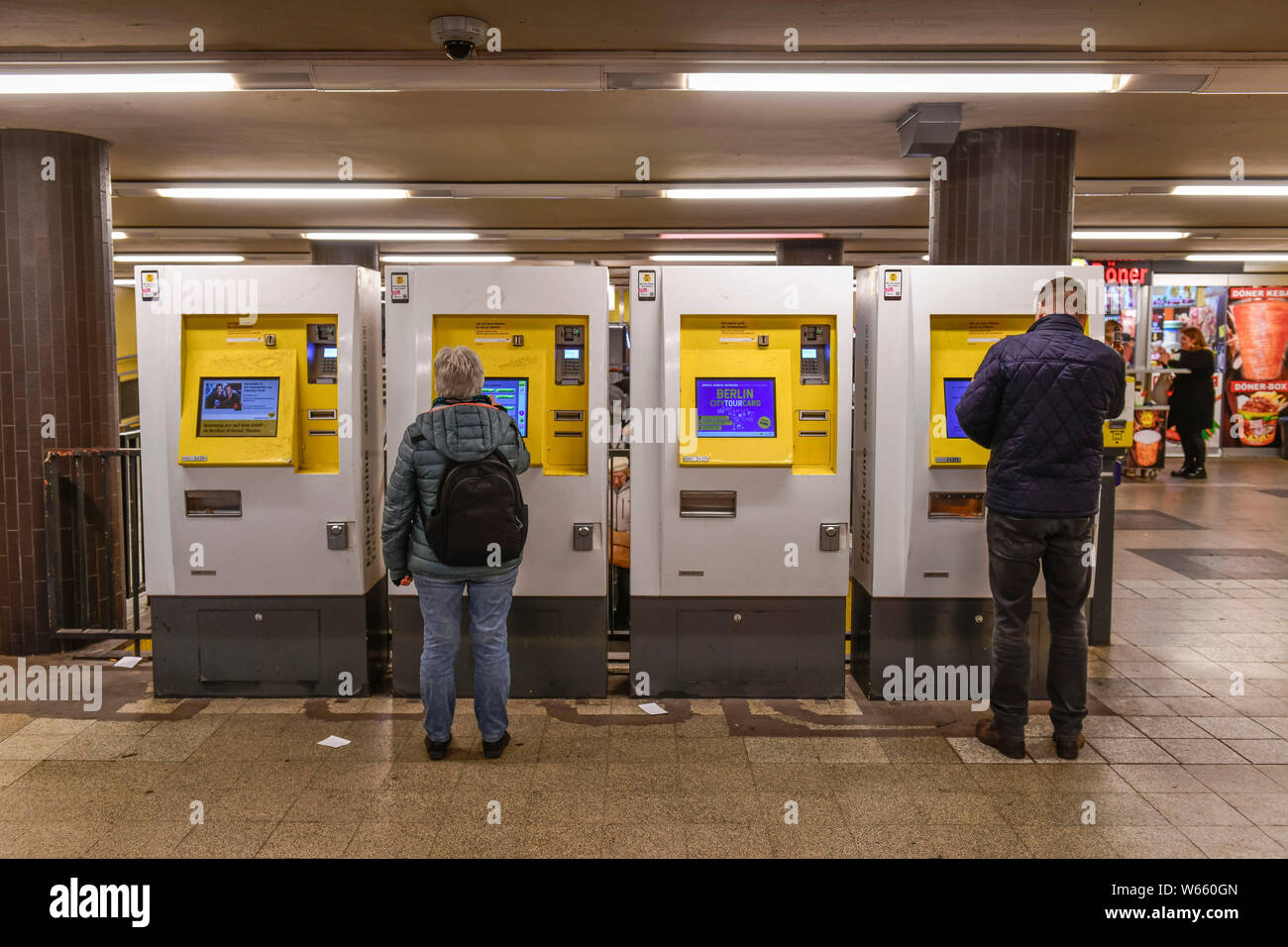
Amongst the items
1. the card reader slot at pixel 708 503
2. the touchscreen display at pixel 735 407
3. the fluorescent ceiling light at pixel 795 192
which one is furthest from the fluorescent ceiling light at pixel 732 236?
the card reader slot at pixel 708 503

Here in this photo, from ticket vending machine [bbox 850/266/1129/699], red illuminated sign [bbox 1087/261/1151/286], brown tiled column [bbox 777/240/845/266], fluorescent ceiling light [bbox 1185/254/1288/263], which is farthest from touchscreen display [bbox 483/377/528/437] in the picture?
red illuminated sign [bbox 1087/261/1151/286]

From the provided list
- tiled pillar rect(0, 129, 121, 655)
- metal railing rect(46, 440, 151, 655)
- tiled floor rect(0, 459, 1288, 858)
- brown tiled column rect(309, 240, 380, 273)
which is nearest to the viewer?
tiled floor rect(0, 459, 1288, 858)

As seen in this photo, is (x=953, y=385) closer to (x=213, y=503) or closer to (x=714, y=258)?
(x=213, y=503)

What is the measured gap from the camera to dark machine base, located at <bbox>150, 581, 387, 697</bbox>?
4918mm

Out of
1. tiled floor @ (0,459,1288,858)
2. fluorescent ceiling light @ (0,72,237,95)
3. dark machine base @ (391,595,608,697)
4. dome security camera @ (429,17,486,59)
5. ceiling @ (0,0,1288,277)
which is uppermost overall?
ceiling @ (0,0,1288,277)

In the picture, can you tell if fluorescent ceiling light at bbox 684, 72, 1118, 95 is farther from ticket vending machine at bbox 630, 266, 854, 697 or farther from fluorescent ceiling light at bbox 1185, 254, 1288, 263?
fluorescent ceiling light at bbox 1185, 254, 1288, 263

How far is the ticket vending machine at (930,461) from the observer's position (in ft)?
15.6

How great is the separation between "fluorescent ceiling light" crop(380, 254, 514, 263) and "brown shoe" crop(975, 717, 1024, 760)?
1055 centimetres

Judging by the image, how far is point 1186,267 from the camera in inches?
620

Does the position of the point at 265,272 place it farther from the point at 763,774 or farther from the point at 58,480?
the point at 763,774

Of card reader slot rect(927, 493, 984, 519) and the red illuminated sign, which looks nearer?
card reader slot rect(927, 493, 984, 519)

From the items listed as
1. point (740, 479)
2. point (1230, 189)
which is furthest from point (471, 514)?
point (1230, 189)

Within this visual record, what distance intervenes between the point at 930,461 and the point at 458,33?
3.08 m

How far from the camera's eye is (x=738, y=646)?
4.92 m
